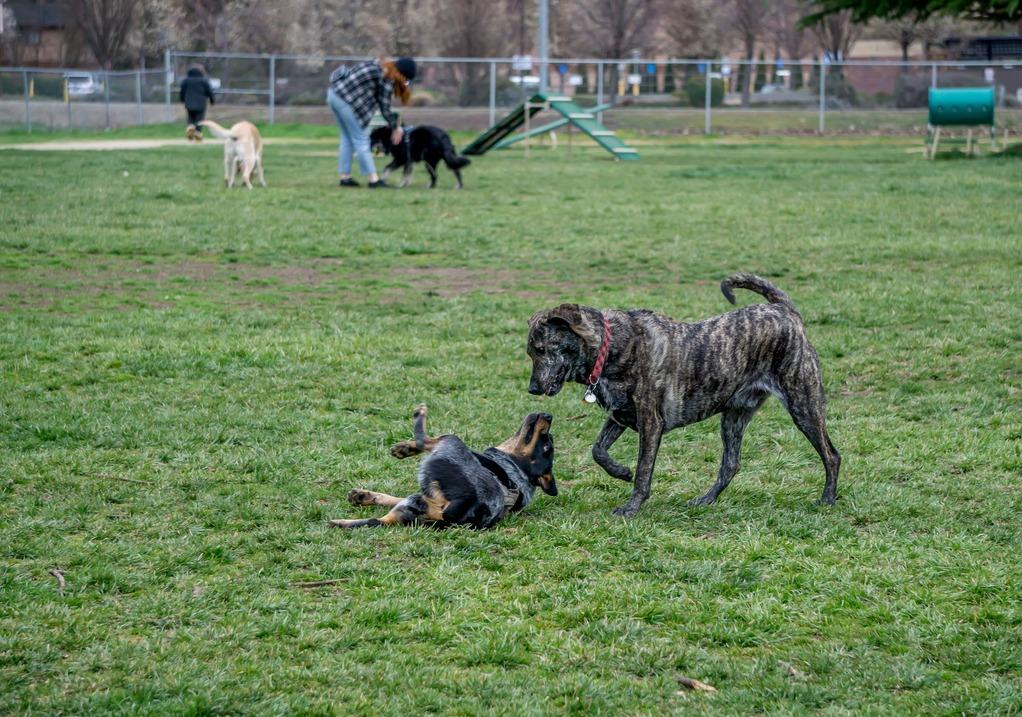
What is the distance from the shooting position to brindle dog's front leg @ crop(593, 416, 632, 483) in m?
5.98

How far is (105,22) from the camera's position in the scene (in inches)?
2095

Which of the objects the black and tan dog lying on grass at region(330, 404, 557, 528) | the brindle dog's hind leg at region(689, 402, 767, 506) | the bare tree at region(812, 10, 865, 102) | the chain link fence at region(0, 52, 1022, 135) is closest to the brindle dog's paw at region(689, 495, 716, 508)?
the brindle dog's hind leg at region(689, 402, 767, 506)

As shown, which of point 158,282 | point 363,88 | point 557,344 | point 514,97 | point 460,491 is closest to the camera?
point 460,491

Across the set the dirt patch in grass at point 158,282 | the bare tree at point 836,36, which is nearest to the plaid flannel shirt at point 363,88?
the dirt patch in grass at point 158,282

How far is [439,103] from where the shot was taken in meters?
45.2

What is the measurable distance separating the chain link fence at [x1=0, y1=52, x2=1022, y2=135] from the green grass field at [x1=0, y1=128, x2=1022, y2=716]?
1038 inches

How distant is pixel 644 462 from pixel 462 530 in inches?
36.9

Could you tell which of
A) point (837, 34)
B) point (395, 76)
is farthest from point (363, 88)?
point (837, 34)

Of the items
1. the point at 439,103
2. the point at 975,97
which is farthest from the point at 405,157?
the point at 439,103

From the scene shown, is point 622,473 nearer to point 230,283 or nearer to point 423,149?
point 230,283

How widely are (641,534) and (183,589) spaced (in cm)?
198

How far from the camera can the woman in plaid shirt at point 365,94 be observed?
63.9 ft

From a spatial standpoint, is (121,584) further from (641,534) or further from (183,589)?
(641,534)

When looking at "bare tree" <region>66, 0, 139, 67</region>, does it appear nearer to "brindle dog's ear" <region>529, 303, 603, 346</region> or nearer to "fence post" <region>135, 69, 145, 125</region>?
"fence post" <region>135, 69, 145, 125</region>
